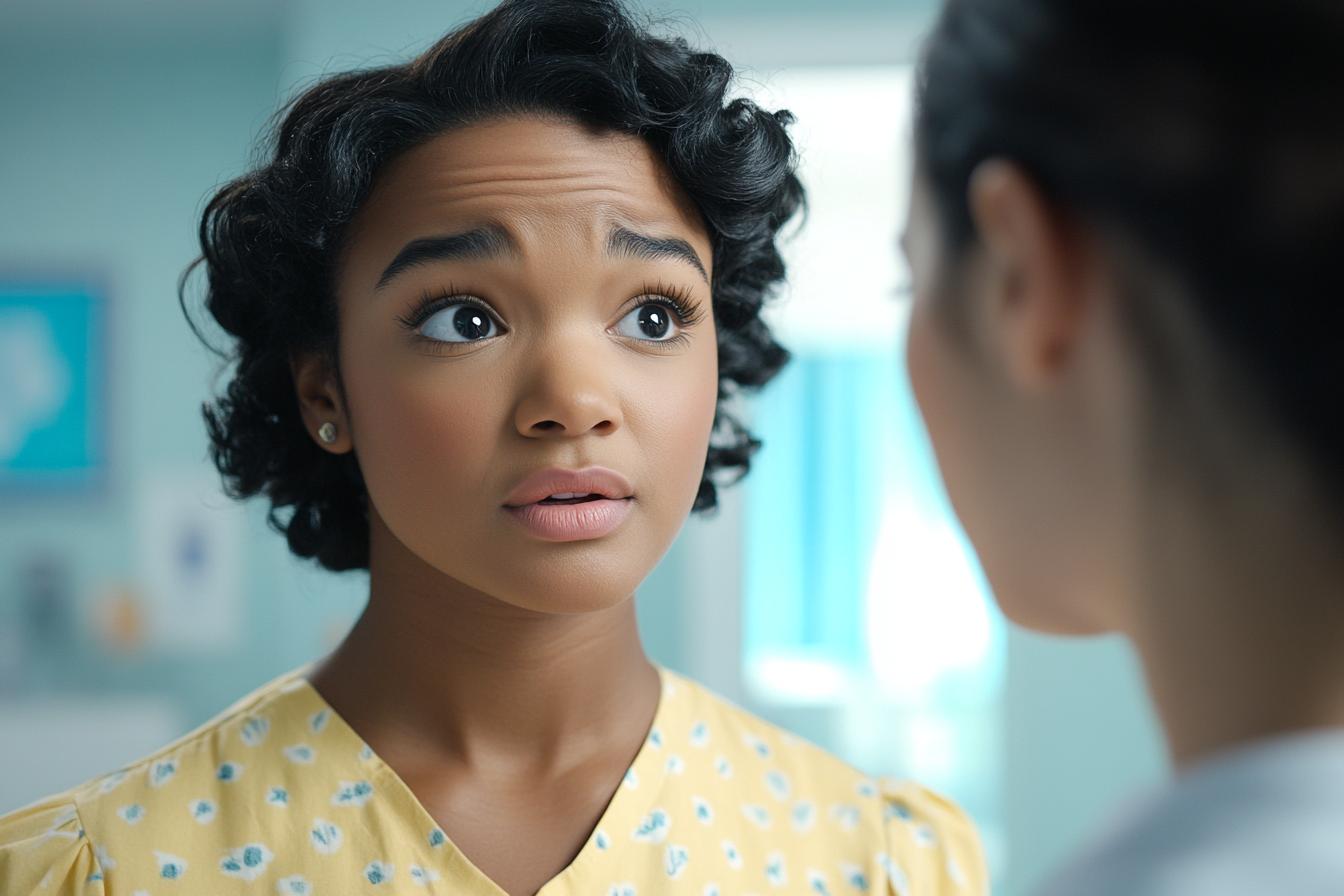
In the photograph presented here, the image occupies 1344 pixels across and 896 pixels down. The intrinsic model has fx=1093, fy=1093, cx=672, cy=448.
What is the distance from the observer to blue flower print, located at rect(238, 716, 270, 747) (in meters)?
0.77

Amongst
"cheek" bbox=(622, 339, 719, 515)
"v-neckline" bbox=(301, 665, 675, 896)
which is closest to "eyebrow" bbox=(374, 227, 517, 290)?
"cheek" bbox=(622, 339, 719, 515)

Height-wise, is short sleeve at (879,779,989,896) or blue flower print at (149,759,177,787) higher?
blue flower print at (149,759,177,787)

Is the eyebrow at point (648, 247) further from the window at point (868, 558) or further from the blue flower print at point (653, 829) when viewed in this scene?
the window at point (868, 558)

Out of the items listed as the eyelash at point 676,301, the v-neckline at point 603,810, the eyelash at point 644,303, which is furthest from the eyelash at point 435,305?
the v-neckline at point 603,810

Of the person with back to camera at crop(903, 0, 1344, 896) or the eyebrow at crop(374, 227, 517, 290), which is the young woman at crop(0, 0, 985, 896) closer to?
the eyebrow at crop(374, 227, 517, 290)

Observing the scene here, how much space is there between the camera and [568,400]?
25.6 inches

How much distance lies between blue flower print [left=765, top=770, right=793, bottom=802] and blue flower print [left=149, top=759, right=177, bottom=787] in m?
0.43

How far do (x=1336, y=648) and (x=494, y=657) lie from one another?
1.75 ft

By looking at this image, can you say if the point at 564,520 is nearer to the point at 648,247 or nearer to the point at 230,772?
the point at 648,247

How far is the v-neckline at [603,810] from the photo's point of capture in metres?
0.71

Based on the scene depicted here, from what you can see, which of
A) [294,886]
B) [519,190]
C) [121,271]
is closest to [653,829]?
[294,886]

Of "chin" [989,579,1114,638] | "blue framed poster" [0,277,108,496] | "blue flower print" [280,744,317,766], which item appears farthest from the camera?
"blue framed poster" [0,277,108,496]

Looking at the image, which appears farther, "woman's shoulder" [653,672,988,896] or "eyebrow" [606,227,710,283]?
"woman's shoulder" [653,672,988,896]

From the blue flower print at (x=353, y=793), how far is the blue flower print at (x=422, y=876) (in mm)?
59
